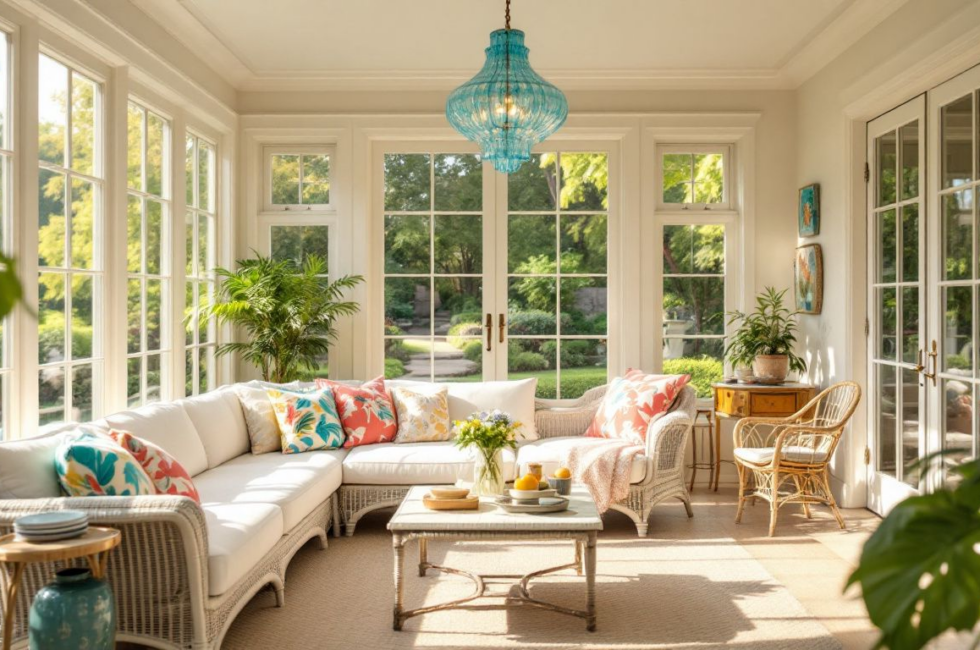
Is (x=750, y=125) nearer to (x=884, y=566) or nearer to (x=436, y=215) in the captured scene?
(x=436, y=215)

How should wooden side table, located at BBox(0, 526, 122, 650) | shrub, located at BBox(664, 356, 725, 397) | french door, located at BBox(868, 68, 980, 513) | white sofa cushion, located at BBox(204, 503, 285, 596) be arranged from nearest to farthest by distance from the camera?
wooden side table, located at BBox(0, 526, 122, 650) < white sofa cushion, located at BBox(204, 503, 285, 596) < french door, located at BBox(868, 68, 980, 513) < shrub, located at BBox(664, 356, 725, 397)

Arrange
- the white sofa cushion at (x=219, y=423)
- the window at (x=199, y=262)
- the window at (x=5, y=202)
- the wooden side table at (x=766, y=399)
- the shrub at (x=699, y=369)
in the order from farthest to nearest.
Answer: the shrub at (x=699, y=369) → the window at (x=199, y=262) → the wooden side table at (x=766, y=399) → the white sofa cushion at (x=219, y=423) → the window at (x=5, y=202)

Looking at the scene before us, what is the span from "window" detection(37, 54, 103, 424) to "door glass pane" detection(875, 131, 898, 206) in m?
4.33

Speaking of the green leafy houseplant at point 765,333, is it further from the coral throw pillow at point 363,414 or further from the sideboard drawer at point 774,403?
the coral throw pillow at point 363,414

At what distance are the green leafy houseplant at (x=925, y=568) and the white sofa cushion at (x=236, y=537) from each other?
261cm

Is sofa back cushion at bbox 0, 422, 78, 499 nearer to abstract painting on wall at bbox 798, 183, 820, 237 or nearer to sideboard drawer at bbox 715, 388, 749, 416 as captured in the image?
sideboard drawer at bbox 715, 388, 749, 416

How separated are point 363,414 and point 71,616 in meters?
2.98

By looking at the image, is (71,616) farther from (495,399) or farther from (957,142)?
(957,142)

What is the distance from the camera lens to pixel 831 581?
4.10 metres

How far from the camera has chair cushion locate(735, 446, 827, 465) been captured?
5.08 meters

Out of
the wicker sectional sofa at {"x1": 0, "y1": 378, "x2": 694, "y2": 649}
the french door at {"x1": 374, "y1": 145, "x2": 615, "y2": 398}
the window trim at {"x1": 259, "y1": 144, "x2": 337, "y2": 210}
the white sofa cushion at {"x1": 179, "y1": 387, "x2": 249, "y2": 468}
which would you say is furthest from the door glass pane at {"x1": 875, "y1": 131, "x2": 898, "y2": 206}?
the white sofa cushion at {"x1": 179, "y1": 387, "x2": 249, "y2": 468}

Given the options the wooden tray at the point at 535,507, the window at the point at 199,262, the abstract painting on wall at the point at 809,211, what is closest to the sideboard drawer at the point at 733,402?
the abstract painting on wall at the point at 809,211

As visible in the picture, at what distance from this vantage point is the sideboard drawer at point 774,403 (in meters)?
5.73

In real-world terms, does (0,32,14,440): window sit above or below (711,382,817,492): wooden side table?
above
